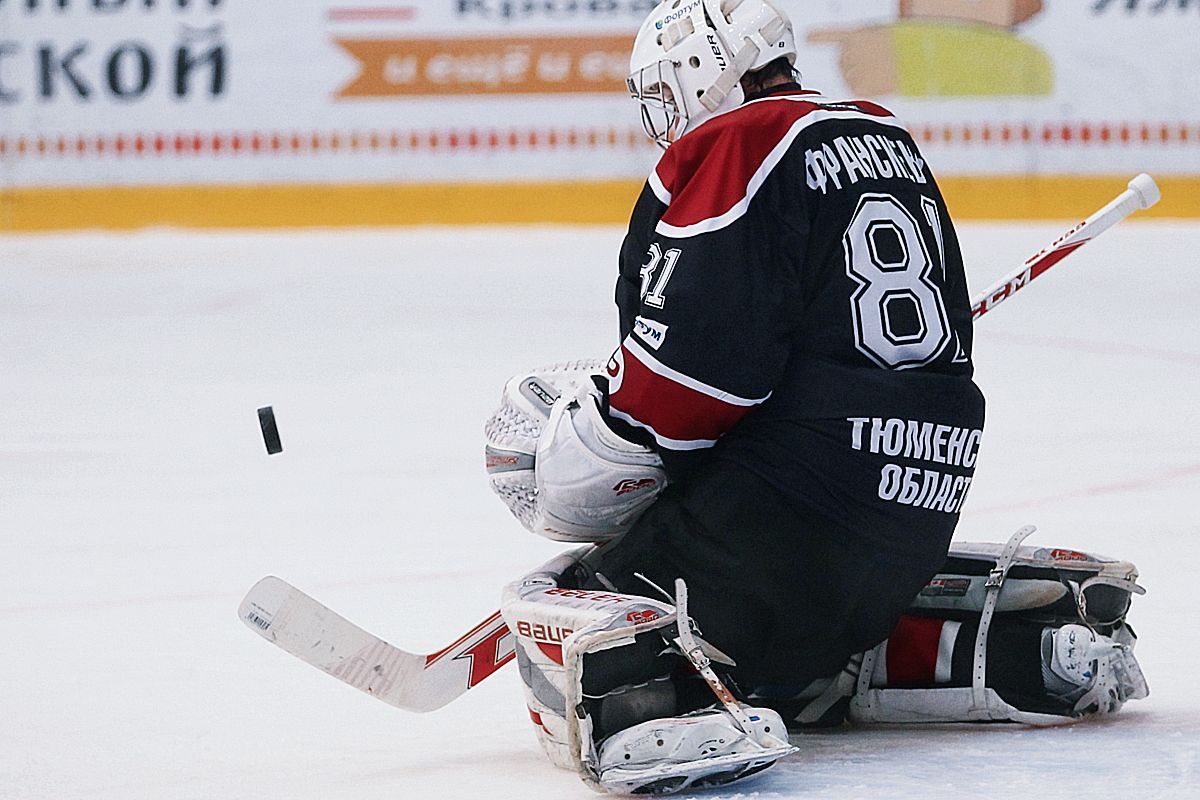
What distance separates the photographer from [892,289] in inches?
74.6

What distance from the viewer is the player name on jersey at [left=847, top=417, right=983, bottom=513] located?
189 cm

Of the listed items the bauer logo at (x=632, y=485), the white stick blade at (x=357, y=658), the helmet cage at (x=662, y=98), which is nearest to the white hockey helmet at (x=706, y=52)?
the helmet cage at (x=662, y=98)

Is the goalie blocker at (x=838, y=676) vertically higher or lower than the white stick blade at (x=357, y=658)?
higher

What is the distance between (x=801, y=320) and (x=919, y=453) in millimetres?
177

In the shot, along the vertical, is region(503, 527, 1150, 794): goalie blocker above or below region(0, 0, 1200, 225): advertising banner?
above

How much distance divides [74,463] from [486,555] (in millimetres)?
1150

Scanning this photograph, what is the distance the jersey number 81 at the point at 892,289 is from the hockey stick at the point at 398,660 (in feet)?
1.64

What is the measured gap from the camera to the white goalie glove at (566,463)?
1883 mm

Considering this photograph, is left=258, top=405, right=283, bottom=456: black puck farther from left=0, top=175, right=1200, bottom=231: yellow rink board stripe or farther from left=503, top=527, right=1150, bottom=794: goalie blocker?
left=0, top=175, right=1200, bottom=231: yellow rink board stripe

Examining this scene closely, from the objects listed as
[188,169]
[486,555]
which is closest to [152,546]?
[486,555]

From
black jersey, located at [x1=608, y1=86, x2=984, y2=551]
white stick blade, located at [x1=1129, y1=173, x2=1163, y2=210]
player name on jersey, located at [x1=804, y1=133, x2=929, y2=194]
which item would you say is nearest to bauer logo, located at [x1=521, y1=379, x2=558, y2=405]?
black jersey, located at [x1=608, y1=86, x2=984, y2=551]

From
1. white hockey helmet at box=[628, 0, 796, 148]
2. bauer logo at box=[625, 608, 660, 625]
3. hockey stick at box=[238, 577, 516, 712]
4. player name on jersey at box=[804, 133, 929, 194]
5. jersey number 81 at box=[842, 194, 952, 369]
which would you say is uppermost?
white hockey helmet at box=[628, 0, 796, 148]

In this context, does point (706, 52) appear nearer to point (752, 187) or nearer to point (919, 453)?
point (752, 187)

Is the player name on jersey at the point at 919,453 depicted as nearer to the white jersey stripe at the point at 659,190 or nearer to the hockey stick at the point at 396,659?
the white jersey stripe at the point at 659,190
